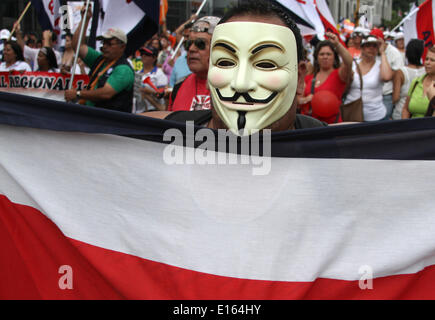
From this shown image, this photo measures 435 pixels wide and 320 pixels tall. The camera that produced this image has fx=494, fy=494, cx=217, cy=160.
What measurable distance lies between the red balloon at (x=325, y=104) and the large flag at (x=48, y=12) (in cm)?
354

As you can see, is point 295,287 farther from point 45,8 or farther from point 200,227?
point 45,8

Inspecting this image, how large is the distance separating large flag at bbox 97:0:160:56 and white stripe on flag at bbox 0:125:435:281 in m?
3.41

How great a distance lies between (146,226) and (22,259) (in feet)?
1.84

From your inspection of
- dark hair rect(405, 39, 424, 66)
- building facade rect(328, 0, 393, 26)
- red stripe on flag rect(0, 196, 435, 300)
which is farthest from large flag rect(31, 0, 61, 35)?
building facade rect(328, 0, 393, 26)

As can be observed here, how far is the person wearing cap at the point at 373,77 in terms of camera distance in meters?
5.60

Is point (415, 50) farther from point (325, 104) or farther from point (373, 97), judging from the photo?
point (325, 104)

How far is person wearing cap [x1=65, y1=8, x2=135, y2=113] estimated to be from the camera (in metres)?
4.61

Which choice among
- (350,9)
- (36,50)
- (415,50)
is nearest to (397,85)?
(415,50)

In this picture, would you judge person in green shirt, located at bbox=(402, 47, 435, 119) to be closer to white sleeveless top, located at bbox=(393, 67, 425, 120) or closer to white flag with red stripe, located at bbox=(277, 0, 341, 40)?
white sleeveless top, located at bbox=(393, 67, 425, 120)

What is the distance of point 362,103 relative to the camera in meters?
5.50

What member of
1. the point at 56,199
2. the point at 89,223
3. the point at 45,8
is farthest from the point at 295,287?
the point at 45,8

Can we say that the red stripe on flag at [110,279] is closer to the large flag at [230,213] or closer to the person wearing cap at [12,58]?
the large flag at [230,213]

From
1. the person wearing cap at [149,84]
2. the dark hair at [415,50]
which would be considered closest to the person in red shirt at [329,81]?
the dark hair at [415,50]

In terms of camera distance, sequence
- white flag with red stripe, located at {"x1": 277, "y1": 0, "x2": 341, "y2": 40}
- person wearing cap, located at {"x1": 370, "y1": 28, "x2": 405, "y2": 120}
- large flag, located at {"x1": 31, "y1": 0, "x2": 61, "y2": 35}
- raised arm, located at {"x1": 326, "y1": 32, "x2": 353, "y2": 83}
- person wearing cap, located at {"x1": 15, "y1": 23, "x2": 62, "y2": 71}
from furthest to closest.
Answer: person wearing cap, located at {"x1": 15, "y1": 23, "x2": 62, "y2": 71} < large flag, located at {"x1": 31, "y1": 0, "x2": 61, "y2": 35} < person wearing cap, located at {"x1": 370, "y1": 28, "x2": 405, "y2": 120} < white flag with red stripe, located at {"x1": 277, "y1": 0, "x2": 341, "y2": 40} < raised arm, located at {"x1": 326, "y1": 32, "x2": 353, "y2": 83}
